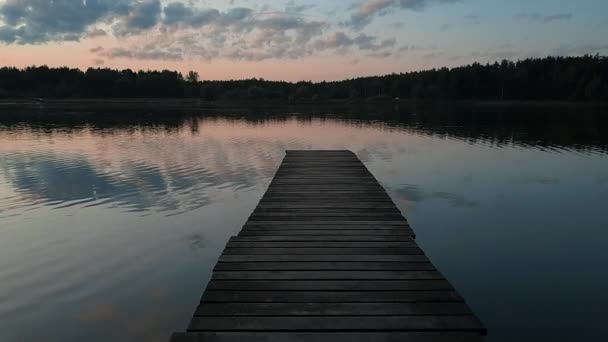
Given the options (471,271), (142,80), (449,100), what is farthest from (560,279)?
(142,80)

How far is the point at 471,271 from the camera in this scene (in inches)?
258

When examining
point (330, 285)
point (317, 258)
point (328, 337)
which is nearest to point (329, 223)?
point (317, 258)

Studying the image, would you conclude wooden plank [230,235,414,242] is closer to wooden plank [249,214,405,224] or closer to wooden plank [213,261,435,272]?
wooden plank [249,214,405,224]

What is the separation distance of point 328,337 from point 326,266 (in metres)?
1.55

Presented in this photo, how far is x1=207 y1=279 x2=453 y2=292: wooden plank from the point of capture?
182 inches

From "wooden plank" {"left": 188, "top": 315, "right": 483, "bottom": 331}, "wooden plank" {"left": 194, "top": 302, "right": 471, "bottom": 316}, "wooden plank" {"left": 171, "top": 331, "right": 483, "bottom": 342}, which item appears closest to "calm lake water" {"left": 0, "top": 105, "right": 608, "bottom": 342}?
"wooden plank" {"left": 194, "top": 302, "right": 471, "bottom": 316}

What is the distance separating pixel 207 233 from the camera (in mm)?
8414

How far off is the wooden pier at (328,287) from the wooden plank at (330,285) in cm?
1

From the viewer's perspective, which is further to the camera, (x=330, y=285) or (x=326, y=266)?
(x=326, y=266)

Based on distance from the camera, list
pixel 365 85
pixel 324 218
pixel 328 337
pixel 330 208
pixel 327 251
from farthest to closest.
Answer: pixel 365 85 → pixel 330 208 → pixel 324 218 → pixel 327 251 → pixel 328 337

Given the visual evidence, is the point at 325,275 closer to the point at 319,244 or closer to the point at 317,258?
the point at 317,258

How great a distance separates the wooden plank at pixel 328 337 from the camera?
369 cm

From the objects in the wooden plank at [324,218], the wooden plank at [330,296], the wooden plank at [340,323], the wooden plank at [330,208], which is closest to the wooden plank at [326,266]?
the wooden plank at [330,296]

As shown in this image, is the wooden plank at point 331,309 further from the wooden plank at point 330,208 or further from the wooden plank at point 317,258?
the wooden plank at point 330,208
